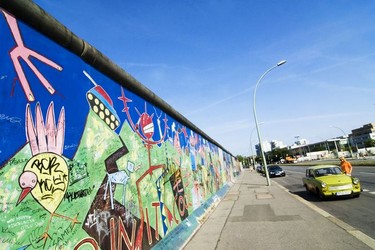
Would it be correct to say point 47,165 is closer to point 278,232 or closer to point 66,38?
point 66,38

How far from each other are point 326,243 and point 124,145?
4.09 m

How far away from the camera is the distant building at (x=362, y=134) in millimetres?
132738

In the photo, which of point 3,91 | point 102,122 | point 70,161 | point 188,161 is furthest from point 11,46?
point 188,161

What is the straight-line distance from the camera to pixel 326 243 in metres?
5.53

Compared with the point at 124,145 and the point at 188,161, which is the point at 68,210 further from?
the point at 188,161

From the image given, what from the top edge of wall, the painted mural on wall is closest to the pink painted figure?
the painted mural on wall

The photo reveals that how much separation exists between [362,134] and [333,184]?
149 m

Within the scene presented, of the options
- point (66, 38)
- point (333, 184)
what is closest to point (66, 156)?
point (66, 38)

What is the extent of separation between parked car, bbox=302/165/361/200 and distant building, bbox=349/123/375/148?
136 meters

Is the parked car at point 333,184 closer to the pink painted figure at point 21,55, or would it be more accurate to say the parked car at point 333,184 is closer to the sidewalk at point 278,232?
the sidewalk at point 278,232

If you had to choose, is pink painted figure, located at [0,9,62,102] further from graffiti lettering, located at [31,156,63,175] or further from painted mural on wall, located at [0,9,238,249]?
graffiti lettering, located at [31,156,63,175]

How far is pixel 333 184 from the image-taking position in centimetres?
1145

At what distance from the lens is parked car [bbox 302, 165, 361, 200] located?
11.3m

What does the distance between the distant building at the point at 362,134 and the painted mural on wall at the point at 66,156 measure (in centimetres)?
14588
